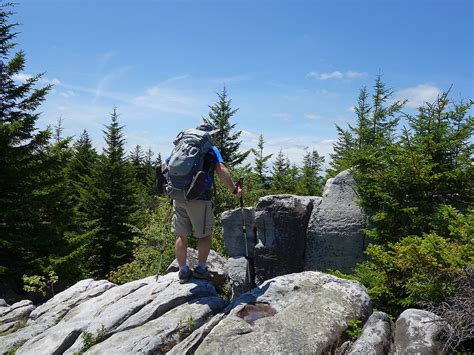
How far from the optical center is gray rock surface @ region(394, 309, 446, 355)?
406cm

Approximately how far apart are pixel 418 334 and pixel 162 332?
3285 millimetres

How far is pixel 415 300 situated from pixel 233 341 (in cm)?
282

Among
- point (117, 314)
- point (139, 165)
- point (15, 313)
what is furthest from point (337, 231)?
point (139, 165)

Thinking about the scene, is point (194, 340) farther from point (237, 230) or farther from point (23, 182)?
point (23, 182)

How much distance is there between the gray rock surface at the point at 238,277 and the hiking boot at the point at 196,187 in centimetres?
273

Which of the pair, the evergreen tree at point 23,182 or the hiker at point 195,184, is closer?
Result: the hiker at point 195,184

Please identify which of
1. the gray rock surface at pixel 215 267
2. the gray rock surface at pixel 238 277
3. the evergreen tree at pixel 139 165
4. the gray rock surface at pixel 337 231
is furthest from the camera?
the evergreen tree at pixel 139 165

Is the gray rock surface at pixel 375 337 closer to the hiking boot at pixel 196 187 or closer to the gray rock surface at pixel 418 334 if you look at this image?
the gray rock surface at pixel 418 334

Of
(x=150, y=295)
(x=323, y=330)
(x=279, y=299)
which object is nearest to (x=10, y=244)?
(x=150, y=295)

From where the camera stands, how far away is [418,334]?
427 centimetres

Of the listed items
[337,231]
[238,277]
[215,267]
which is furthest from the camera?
[215,267]

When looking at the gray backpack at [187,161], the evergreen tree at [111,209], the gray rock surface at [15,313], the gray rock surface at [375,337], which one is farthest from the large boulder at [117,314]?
the evergreen tree at [111,209]

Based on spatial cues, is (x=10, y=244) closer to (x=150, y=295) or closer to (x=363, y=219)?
(x=150, y=295)

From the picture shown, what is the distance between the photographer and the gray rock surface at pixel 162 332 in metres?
4.95
